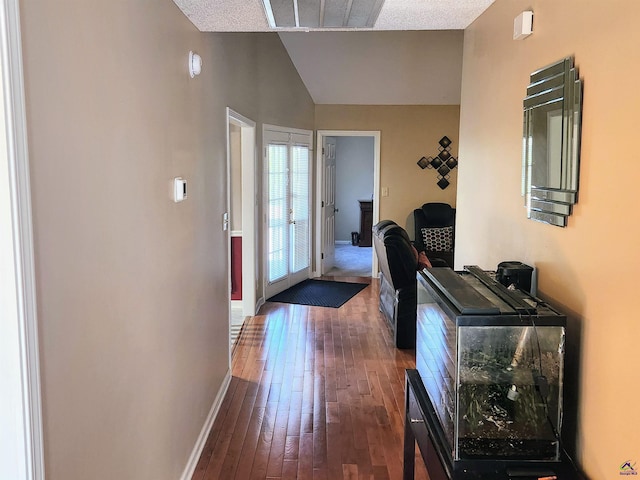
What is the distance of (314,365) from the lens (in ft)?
14.6

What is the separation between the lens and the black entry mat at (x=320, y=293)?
645cm

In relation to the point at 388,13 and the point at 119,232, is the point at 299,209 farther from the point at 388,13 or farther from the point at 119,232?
the point at 119,232

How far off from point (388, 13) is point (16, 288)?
2013 mm

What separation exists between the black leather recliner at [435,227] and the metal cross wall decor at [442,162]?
370mm

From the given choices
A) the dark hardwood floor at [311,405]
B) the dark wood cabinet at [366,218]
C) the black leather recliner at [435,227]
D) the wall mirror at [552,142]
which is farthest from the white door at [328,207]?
the wall mirror at [552,142]

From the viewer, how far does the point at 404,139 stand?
25.1ft

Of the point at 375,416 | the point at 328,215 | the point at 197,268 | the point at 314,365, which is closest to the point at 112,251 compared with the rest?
the point at 197,268

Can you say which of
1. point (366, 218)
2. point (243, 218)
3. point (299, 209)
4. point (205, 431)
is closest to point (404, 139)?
point (299, 209)

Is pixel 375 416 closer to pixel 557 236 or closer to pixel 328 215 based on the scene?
pixel 557 236

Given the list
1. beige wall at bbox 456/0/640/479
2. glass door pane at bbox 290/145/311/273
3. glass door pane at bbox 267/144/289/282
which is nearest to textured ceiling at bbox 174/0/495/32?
beige wall at bbox 456/0/640/479

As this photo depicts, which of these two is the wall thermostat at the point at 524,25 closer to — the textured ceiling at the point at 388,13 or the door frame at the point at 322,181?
the textured ceiling at the point at 388,13

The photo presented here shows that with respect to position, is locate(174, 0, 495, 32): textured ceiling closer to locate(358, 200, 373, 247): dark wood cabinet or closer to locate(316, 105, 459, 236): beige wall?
locate(316, 105, 459, 236): beige wall

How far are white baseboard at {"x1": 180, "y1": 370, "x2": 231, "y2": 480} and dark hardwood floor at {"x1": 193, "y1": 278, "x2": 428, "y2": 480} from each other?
0.11 feet

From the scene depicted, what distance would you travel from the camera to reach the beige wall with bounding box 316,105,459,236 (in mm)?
7613
